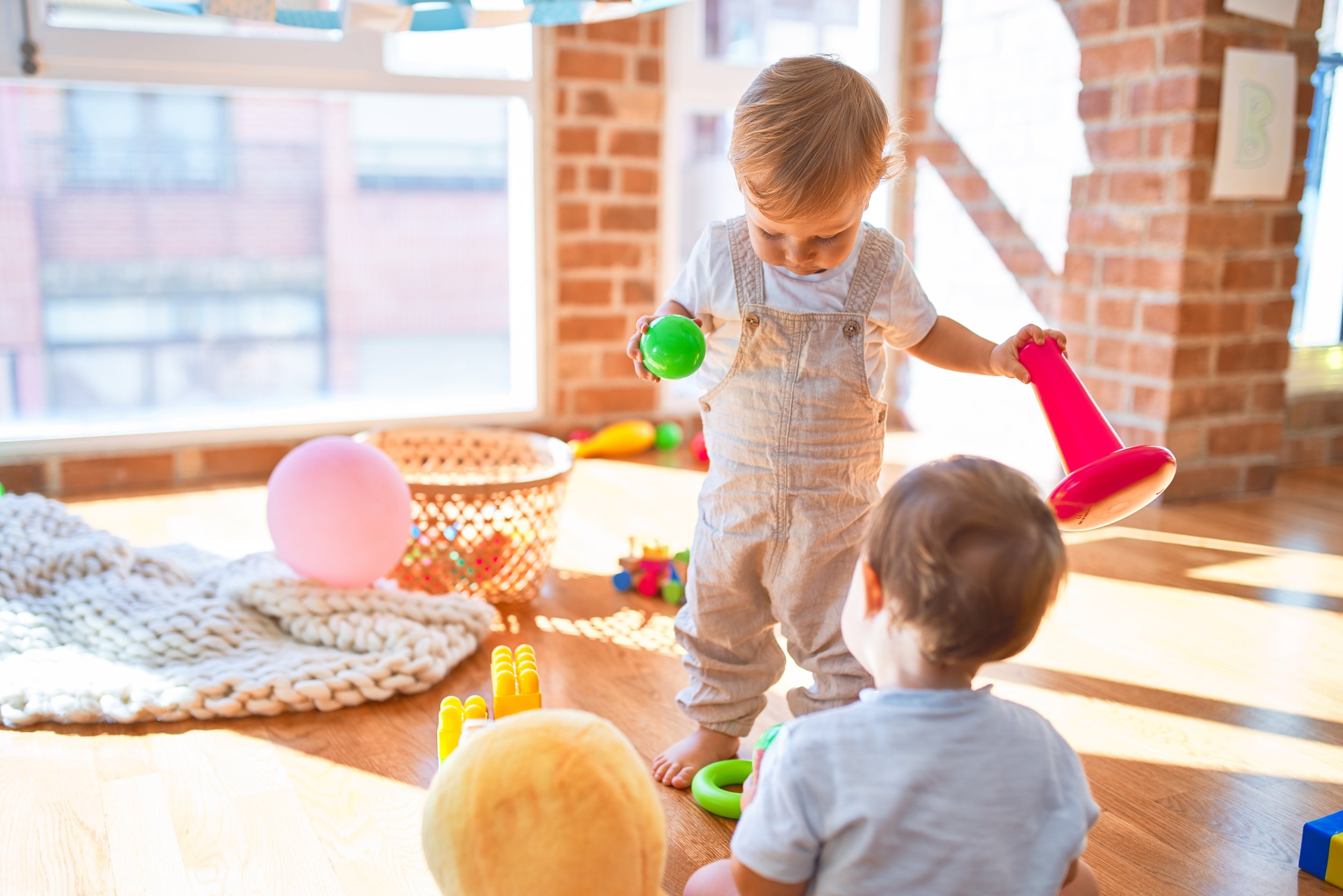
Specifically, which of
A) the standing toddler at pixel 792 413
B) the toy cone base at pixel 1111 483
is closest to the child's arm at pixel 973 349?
the standing toddler at pixel 792 413

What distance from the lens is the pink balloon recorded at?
146cm

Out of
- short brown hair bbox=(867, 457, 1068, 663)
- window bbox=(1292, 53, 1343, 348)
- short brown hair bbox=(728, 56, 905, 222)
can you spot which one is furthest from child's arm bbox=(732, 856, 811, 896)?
window bbox=(1292, 53, 1343, 348)

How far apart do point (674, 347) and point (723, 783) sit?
46 centimetres

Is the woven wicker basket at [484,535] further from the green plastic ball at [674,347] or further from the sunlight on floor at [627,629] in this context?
the green plastic ball at [674,347]

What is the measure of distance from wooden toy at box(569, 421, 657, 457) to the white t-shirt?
1.48m

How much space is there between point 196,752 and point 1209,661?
4.26ft

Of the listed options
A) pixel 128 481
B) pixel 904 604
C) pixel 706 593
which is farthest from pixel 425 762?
pixel 128 481

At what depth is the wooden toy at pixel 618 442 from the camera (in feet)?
8.75

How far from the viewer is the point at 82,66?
7.25 ft

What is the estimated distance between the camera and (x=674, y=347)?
106cm

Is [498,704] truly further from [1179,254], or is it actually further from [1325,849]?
[1179,254]

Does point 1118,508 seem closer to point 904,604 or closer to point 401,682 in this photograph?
point 904,604

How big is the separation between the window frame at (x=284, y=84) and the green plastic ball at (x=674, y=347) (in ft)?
5.33

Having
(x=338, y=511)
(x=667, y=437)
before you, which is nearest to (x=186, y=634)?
(x=338, y=511)
